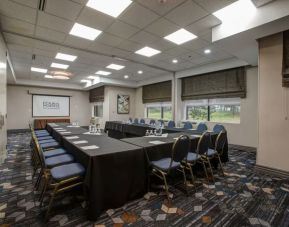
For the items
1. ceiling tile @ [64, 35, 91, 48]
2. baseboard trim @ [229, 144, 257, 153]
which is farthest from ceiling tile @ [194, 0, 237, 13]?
baseboard trim @ [229, 144, 257, 153]

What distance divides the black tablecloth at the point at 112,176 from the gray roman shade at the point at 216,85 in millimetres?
4436

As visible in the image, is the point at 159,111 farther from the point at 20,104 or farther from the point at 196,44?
the point at 20,104

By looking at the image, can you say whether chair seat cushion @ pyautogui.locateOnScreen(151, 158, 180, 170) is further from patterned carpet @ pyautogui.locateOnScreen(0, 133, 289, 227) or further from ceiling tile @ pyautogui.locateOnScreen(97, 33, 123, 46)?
ceiling tile @ pyautogui.locateOnScreen(97, 33, 123, 46)

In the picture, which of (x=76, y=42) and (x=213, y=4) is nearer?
(x=213, y=4)

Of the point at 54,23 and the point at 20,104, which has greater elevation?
→ the point at 54,23

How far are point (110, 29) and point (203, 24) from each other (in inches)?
74.7

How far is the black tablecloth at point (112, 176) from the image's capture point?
5.89 ft

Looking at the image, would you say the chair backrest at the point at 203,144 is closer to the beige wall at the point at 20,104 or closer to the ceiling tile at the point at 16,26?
the ceiling tile at the point at 16,26

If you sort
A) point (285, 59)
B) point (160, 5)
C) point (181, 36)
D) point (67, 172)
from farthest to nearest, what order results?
point (181, 36) → point (285, 59) → point (160, 5) → point (67, 172)

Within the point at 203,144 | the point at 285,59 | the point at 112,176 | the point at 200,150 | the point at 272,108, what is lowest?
the point at 112,176

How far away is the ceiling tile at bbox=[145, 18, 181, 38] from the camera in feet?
10.1

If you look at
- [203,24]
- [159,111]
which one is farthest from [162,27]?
[159,111]

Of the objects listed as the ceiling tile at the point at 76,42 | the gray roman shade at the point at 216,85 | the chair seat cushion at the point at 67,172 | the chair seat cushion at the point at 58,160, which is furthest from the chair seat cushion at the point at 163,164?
the gray roman shade at the point at 216,85

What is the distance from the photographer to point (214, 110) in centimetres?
609
